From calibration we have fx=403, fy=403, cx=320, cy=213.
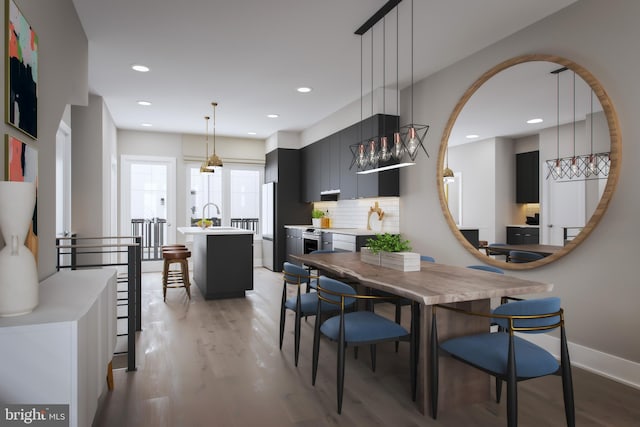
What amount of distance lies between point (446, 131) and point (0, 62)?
12.8ft

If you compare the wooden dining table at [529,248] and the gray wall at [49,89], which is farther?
→ the wooden dining table at [529,248]

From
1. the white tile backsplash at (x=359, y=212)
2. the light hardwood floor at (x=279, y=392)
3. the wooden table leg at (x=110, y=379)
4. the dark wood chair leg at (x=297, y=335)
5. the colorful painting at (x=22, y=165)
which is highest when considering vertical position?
the colorful painting at (x=22, y=165)

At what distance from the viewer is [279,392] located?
8.77ft

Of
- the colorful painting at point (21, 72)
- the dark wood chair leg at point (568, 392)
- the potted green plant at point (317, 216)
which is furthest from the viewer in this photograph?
the potted green plant at point (317, 216)

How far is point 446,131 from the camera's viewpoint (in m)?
4.46

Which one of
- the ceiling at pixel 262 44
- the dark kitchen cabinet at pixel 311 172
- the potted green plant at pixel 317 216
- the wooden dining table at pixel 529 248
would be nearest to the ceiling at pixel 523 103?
the ceiling at pixel 262 44

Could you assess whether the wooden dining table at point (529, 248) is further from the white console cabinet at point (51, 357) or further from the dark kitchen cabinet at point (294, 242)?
the dark kitchen cabinet at point (294, 242)

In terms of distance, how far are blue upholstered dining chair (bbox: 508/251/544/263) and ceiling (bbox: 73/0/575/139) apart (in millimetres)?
2015

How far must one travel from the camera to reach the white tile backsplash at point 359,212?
5465 millimetres

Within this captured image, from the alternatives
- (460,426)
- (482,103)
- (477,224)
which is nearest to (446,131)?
(482,103)

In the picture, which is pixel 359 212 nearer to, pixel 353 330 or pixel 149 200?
pixel 353 330

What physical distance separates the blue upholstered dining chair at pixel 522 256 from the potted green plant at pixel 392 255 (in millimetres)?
1170

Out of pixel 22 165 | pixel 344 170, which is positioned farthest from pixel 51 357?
pixel 344 170

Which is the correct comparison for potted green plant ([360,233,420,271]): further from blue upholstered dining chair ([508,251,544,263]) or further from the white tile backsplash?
the white tile backsplash
